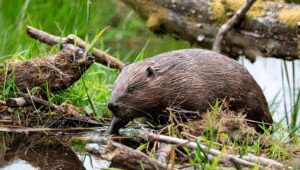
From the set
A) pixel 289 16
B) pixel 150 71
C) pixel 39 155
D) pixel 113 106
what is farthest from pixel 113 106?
pixel 289 16

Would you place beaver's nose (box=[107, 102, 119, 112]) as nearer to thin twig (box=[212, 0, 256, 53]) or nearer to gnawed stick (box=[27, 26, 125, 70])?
gnawed stick (box=[27, 26, 125, 70])

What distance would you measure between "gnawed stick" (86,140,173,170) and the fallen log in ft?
4.56

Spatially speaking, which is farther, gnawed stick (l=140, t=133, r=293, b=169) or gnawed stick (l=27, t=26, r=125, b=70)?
gnawed stick (l=27, t=26, r=125, b=70)

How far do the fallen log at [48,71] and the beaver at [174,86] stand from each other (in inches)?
12.7

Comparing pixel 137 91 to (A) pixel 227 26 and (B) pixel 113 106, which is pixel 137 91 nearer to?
(B) pixel 113 106

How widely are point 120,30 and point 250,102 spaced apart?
11.8 ft

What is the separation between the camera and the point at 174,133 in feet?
12.4

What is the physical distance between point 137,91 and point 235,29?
2323mm

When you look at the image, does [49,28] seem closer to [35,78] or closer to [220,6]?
[220,6]

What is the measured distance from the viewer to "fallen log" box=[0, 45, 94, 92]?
4.32m

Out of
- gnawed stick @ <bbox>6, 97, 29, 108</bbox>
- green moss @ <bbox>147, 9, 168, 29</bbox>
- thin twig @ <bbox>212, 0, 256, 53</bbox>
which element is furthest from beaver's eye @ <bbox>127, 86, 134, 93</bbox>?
green moss @ <bbox>147, 9, 168, 29</bbox>

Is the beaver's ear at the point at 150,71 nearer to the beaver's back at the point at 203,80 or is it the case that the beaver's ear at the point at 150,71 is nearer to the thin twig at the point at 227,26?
the beaver's back at the point at 203,80

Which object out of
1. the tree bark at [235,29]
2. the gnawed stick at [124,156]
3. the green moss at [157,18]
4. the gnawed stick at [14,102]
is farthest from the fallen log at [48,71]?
the green moss at [157,18]

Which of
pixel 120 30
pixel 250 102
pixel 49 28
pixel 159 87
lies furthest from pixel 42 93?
pixel 120 30
